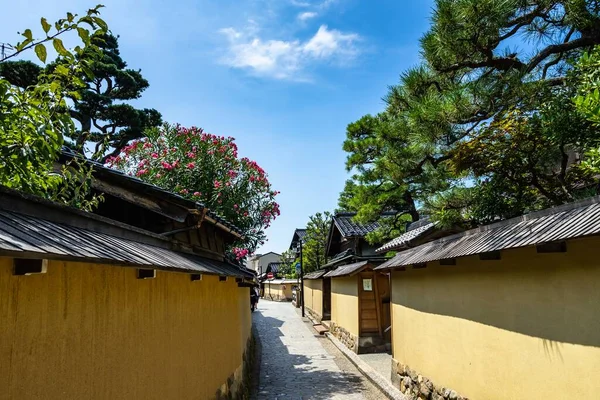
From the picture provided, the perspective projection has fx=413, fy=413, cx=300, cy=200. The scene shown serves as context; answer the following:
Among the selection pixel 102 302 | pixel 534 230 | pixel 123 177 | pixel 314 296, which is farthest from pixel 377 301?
pixel 314 296

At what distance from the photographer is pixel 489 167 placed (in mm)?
7473

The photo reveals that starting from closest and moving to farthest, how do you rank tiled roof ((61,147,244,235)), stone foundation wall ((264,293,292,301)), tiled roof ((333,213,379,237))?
tiled roof ((61,147,244,235)) → tiled roof ((333,213,379,237)) → stone foundation wall ((264,293,292,301))

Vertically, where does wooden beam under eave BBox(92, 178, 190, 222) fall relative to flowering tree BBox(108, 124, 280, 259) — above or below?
below

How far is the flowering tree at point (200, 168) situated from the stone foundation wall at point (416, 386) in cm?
725

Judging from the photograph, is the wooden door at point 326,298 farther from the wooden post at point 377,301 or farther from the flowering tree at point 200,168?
the flowering tree at point 200,168

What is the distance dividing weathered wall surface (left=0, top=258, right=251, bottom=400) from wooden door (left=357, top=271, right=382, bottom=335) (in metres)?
10.9

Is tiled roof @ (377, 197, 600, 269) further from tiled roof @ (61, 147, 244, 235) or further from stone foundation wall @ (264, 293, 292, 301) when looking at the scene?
stone foundation wall @ (264, 293, 292, 301)

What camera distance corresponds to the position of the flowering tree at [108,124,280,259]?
14.4 meters

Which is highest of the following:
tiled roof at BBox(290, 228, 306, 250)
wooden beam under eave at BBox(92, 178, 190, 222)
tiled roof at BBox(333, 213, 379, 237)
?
tiled roof at BBox(290, 228, 306, 250)

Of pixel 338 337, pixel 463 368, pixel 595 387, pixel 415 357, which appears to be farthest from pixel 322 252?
pixel 595 387

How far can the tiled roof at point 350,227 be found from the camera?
22.9 meters

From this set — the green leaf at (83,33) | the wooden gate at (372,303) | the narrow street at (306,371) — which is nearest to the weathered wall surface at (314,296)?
the narrow street at (306,371)

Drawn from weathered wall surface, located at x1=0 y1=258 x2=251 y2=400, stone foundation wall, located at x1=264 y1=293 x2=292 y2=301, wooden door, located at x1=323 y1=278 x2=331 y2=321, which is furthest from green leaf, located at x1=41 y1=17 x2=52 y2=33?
stone foundation wall, located at x1=264 y1=293 x2=292 y2=301

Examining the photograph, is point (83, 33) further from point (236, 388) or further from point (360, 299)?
point (360, 299)
